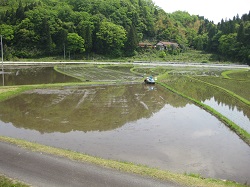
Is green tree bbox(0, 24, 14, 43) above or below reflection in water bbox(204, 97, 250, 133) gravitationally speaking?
above

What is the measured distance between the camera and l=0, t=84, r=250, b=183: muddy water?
10.6 metres

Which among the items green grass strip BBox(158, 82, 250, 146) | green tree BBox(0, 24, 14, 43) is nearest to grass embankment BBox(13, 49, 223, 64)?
green tree BBox(0, 24, 14, 43)

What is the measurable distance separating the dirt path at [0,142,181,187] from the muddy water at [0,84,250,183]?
1.76m

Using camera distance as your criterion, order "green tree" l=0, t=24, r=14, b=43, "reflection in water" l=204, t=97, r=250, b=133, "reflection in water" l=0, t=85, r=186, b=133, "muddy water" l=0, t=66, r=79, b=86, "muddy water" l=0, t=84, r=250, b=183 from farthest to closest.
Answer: "green tree" l=0, t=24, r=14, b=43 < "muddy water" l=0, t=66, r=79, b=86 < "reflection in water" l=204, t=97, r=250, b=133 < "reflection in water" l=0, t=85, r=186, b=133 < "muddy water" l=0, t=84, r=250, b=183

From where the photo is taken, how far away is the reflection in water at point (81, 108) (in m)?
15.0

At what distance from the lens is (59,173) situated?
28.3 feet

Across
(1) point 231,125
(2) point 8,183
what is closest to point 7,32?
(1) point 231,125

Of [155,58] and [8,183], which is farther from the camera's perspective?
[155,58]

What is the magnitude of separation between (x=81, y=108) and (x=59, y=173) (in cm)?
992

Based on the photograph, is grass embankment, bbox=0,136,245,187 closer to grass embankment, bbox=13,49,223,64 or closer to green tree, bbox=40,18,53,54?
grass embankment, bbox=13,49,223,64

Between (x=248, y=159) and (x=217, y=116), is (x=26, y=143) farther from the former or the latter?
(x=217, y=116)

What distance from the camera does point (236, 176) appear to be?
9406mm

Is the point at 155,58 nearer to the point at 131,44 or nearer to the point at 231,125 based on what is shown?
the point at 131,44

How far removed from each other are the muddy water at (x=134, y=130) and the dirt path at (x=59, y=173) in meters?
1.76
